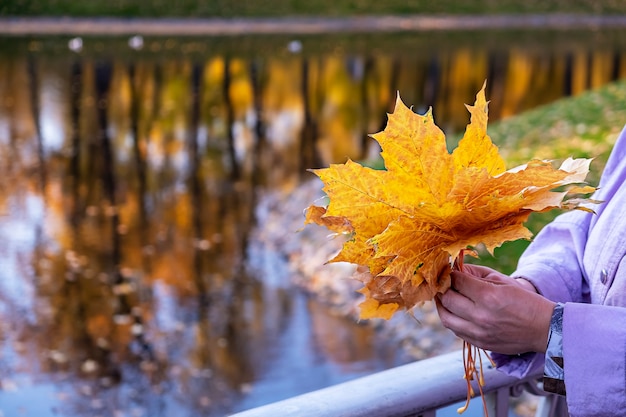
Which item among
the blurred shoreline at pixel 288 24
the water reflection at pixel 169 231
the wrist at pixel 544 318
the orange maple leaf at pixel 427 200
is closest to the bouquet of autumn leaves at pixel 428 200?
the orange maple leaf at pixel 427 200

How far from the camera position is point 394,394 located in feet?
5.54

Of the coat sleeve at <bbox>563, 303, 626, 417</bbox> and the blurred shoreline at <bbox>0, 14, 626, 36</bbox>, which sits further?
the blurred shoreline at <bbox>0, 14, 626, 36</bbox>

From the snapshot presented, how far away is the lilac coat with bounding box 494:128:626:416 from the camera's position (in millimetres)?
1345

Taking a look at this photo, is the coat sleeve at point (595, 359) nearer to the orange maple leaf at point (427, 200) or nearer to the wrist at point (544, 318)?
the wrist at point (544, 318)

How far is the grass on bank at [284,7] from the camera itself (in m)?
31.3

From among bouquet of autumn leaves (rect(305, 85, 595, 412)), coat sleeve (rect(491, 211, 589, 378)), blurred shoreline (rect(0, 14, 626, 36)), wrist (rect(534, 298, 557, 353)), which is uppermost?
bouquet of autumn leaves (rect(305, 85, 595, 412))

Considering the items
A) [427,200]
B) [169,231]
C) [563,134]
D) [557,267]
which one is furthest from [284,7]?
[427,200]

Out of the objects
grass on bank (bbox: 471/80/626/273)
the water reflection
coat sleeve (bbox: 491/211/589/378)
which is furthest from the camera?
grass on bank (bbox: 471/80/626/273)

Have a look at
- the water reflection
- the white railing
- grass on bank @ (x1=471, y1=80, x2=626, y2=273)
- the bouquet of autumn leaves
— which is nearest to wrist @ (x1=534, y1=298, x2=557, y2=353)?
the bouquet of autumn leaves

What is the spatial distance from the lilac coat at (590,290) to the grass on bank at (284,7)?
3112 centimetres

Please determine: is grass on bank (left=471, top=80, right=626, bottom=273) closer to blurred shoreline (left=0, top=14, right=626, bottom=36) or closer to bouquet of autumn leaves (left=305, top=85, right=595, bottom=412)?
bouquet of autumn leaves (left=305, top=85, right=595, bottom=412)

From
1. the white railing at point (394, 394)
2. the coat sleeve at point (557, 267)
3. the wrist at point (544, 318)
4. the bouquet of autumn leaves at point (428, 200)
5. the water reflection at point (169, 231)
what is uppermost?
the bouquet of autumn leaves at point (428, 200)

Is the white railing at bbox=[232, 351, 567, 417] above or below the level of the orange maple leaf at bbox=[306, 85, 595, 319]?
below

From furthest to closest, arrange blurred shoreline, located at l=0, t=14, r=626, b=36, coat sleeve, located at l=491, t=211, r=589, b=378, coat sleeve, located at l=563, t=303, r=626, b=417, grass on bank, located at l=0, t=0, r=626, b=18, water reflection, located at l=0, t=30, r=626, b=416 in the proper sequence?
1. grass on bank, located at l=0, t=0, r=626, b=18
2. blurred shoreline, located at l=0, t=14, r=626, b=36
3. water reflection, located at l=0, t=30, r=626, b=416
4. coat sleeve, located at l=491, t=211, r=589, b=378
5. coat sleeve, located at l=563, t=303, r=626, b=417
